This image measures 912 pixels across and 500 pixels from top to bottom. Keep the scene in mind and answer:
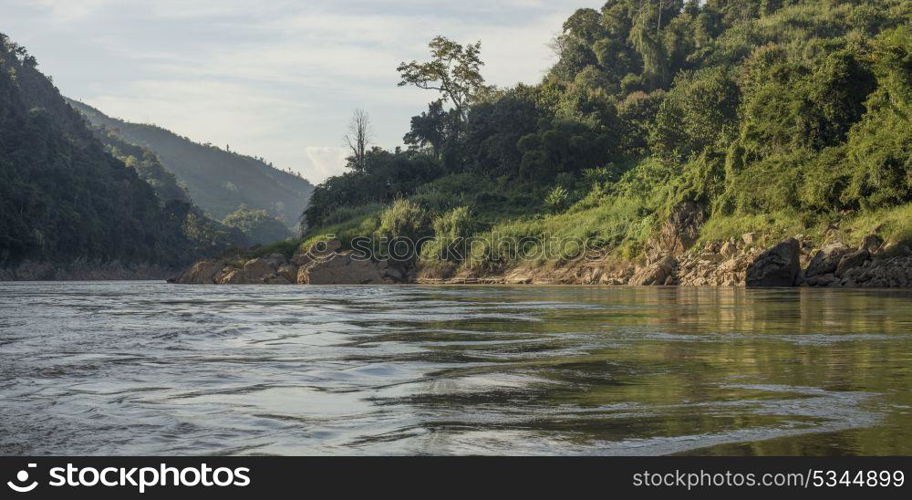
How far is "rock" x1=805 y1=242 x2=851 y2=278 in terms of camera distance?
38.5 metres

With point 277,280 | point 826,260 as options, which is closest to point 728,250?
point 826,260

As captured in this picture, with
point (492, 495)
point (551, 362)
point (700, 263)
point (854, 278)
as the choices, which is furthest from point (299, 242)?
point (492, 495)

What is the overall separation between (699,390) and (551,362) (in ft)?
8.95

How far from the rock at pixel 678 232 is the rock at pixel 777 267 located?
37.1 feet

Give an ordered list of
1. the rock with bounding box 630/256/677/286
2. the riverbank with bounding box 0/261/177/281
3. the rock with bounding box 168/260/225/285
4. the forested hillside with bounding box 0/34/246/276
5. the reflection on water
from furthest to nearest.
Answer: the forested hillside with bounding box 0/34/246/276, the riverbank with bounding box 0/261/177/281, the rock with bounding box 168/260/225/285, the rock with bounding box 630/256/677/286, the reflection on water

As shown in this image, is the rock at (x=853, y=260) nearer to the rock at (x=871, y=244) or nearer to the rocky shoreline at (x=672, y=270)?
the rocky shoreline at (x=672, y=270)

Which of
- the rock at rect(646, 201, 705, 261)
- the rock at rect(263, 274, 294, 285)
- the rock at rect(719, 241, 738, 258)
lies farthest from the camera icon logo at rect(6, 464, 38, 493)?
the rock at rect(263, 274, 294, 285)

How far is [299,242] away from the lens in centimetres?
7238

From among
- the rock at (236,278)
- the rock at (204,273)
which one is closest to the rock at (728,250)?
the rock at (236,278)

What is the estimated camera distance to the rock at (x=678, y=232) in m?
51.4

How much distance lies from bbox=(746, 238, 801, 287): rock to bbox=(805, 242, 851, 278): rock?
0.59m

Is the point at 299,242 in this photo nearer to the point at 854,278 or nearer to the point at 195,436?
the point at 854,278

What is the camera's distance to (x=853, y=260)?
37.5 meters

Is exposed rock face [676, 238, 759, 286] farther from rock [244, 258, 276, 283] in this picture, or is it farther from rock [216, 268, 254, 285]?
rock [216, 268, 254, 285]
